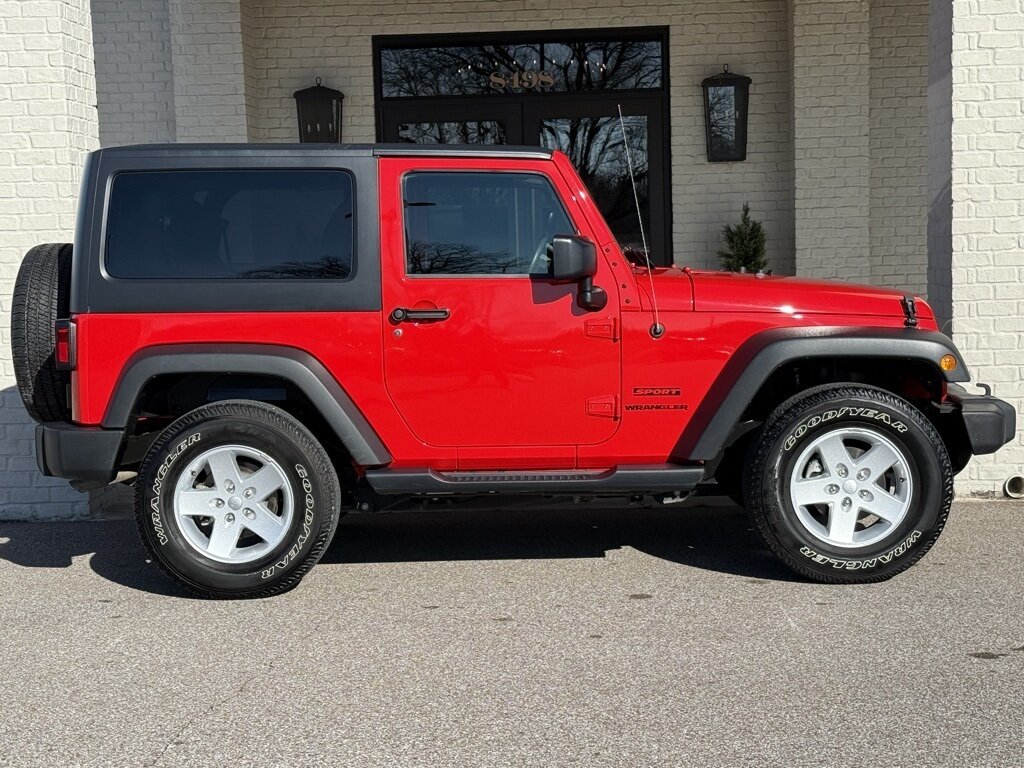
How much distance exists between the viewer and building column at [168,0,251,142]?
428 inches

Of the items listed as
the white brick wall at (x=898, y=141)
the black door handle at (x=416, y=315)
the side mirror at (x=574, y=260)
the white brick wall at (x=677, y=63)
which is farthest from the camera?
the white brick wall at (x=677, y=63)

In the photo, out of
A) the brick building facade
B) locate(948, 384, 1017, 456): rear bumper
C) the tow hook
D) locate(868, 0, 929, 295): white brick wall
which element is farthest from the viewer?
locate(868, 0, 929, 295): white brick wall

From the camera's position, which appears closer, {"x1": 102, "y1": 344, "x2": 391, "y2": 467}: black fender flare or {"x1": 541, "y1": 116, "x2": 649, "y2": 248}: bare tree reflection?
{"x1": 102, "y1": 344, "x2": 391, "y2": 467}: black fender flare

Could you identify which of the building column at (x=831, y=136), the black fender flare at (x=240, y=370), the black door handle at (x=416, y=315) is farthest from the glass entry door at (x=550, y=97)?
the black fender flare at (x=240, y=370)

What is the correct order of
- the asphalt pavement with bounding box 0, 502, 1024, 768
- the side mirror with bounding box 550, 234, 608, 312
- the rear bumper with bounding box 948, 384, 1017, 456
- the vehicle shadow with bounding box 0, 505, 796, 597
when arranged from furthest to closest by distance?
1. the vehicle shadow with bounding box 0, 505, 796, 597
2. the rear bumper with bounding box 948, 384, 1017, 456
3. the side mirror with bounding box 550, 234, 608, 312
4. the asphalt pavement with bounding box 0, 502, 1024, 768

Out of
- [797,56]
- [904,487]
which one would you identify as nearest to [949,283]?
[904,487]

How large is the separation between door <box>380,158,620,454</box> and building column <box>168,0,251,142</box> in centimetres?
600

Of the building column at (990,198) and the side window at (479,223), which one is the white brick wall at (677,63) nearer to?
the building column at (990,198)

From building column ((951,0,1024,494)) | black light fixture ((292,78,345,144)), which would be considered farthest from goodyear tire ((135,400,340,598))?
black light fixture ((292,78,345,144))

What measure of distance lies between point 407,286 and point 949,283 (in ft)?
11.2

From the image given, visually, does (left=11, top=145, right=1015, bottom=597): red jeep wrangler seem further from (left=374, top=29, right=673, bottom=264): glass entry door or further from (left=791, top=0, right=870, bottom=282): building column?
(left=374, top=29, right=673, bottom=264): glass entry door

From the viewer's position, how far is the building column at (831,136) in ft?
35.3

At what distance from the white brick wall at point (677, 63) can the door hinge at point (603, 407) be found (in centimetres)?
625

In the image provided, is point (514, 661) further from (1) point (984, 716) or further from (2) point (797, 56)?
(2) point (797, 56)
